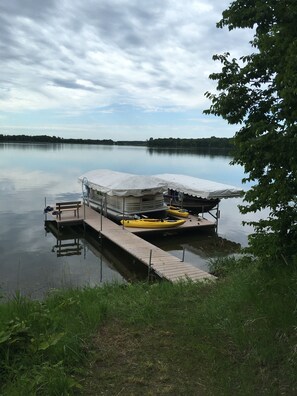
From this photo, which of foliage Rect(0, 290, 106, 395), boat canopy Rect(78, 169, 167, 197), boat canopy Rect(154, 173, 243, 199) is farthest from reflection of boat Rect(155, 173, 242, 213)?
foliage Rect(0, 290, 106, 395)

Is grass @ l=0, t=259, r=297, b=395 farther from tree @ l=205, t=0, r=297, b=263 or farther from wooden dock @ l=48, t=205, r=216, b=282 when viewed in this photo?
wooden dock @ l=48, t=205, r=216, b=282

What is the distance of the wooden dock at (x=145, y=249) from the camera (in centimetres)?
1137

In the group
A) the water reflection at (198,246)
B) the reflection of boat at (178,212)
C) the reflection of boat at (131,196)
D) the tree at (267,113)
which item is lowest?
the water reflection at (198,246)

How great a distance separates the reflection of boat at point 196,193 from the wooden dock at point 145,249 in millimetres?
1961

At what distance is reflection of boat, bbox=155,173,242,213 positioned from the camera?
22266mm

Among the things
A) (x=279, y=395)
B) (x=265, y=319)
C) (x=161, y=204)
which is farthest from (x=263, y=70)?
(x=161, y=204)

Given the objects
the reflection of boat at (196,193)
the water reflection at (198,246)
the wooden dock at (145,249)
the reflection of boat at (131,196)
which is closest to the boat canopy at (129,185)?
the reflection of boat at (131,196)

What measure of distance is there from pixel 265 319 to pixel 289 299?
422 millimetres

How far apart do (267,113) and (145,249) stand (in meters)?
10.8

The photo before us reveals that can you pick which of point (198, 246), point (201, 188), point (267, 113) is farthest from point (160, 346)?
point (201, 188)

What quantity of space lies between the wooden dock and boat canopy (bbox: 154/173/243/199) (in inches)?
73.1

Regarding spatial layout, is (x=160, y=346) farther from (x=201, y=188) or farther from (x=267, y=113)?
(x=201, y=188)

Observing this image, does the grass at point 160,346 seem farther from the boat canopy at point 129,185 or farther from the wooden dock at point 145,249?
the boat canopy at point 129,185

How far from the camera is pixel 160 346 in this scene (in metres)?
4.25
